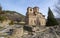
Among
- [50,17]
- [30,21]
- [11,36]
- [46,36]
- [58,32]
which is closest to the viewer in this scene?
[46,36]

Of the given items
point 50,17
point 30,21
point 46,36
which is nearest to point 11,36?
point 46,36

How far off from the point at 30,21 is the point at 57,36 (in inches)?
948

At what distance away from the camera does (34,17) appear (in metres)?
43.1

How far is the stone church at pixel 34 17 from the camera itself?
139 ft

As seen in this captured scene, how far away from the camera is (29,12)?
1702 inches

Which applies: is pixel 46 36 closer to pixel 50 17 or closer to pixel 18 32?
pixel 18 32

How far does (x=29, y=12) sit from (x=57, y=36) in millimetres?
25410

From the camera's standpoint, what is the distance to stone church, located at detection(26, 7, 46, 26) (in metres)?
Answer: 42.4

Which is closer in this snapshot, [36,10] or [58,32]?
[58,32]

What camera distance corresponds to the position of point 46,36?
1822 centimetres

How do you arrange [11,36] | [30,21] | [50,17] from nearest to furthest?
[11,36] < [50,17] < [30,21]

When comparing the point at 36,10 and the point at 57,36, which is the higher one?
the point at 36,10

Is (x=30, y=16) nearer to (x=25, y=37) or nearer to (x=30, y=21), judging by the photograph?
(x=30, y=21)

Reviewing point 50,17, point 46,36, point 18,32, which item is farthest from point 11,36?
point 50,17
